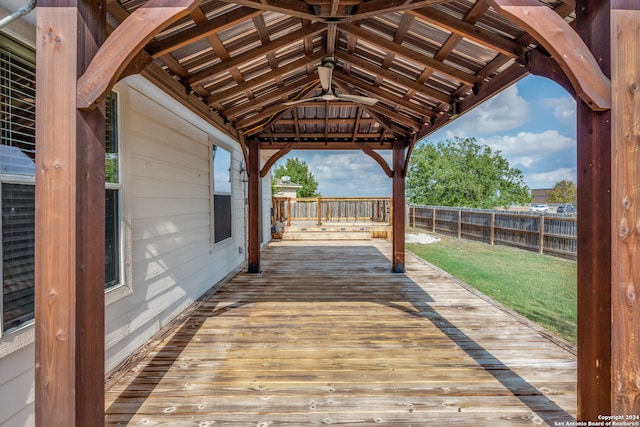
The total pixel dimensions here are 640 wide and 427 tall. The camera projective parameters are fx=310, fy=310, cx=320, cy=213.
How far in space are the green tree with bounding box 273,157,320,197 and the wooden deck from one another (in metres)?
36.1

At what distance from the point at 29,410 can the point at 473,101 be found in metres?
4.72

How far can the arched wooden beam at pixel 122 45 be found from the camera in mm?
1497

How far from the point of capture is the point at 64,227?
1.47 metres

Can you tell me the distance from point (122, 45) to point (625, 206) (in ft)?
8.27

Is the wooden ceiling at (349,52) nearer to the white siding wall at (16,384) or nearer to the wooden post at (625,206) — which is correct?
the wooden post at (625,206)

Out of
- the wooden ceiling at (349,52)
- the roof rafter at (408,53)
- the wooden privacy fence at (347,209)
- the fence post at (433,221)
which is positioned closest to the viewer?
the wooden ceiling at (349,52)

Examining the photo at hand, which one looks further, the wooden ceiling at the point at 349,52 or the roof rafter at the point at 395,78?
the roof rafter at the point at 395,78

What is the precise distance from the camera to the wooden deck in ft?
7.16

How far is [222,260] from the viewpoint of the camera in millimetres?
5809

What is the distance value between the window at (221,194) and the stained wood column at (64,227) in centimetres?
394

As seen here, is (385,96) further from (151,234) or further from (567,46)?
(151,234)

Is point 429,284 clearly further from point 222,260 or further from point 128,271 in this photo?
point 128,271

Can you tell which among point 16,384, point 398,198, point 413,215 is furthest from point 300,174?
point 16,384

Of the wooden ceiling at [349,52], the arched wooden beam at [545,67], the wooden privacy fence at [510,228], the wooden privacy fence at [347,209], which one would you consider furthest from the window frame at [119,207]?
the wooden privacy fence at [510,228]
